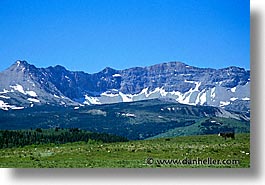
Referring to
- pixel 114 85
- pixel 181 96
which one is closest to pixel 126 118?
pixel 114 85

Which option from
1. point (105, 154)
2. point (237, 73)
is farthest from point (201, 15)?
point (105, 154)

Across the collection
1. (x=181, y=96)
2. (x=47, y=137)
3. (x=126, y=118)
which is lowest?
(x=47, y=137)

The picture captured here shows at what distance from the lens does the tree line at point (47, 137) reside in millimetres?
5629

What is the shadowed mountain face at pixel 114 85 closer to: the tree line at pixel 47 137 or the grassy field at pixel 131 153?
the tree line at pixel 47 137

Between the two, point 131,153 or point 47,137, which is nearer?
point 131,153

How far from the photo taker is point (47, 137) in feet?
18.6

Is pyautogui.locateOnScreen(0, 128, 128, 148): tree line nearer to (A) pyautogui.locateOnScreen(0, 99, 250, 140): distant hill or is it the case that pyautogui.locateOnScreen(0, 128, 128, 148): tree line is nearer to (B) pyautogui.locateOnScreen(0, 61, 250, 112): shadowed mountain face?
(A) pyautogui.locateOnScreen(0, 99, 250, 140): distant hill

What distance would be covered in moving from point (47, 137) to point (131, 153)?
2.18 ft

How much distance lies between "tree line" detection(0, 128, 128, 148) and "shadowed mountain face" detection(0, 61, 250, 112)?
207 mm

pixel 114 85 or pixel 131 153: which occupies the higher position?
pixel 114 85

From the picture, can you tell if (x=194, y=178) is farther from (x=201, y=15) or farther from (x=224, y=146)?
(x=201, y=15)

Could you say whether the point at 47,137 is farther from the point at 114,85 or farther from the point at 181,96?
the point at 181,96

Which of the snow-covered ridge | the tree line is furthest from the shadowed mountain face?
the tree line

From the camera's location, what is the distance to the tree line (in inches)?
222
